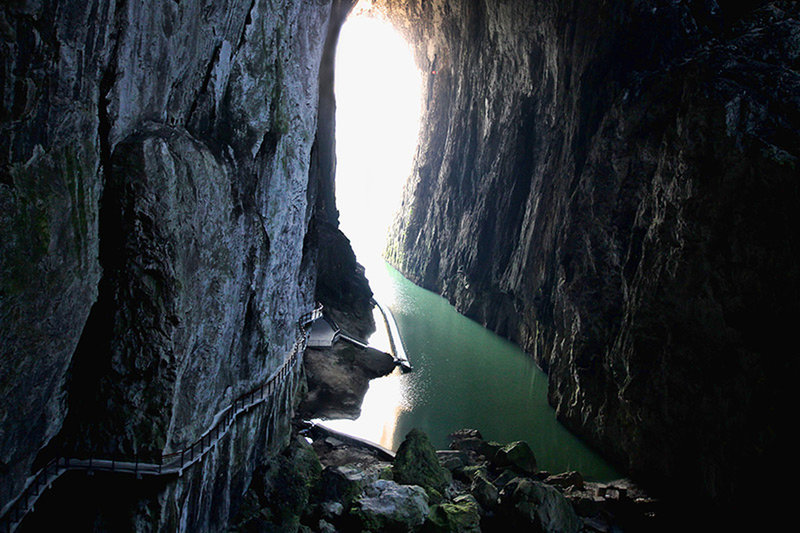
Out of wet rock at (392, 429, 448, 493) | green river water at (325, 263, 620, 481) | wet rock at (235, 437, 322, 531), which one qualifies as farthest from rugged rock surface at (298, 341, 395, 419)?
wet rock at (392, 429, 448, 493)

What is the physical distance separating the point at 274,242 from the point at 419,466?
21.2 feet

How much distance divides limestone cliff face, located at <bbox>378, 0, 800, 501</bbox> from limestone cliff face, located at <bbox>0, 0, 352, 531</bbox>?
985 cm

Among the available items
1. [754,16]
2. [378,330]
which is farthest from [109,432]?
[378,330]

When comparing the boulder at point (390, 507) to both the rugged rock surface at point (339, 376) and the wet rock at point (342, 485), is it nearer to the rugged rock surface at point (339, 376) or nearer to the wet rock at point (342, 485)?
the wet rock at point (342, 485)

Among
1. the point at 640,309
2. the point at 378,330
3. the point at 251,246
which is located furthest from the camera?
the point at 378,330

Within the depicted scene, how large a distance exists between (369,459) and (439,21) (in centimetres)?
3184

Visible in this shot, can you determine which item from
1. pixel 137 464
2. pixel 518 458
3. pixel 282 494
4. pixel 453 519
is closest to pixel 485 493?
pixel 453 519

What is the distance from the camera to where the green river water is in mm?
16094

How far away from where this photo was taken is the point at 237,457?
10.3 m

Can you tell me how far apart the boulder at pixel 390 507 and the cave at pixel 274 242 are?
2.51 m

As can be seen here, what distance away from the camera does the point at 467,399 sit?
19562 millimetres

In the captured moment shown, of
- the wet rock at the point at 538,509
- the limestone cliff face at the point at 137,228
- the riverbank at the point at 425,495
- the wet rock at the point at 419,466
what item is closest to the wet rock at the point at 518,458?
the riverbank at the point at 425,495

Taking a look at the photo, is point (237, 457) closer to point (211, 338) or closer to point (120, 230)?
point (211, 338)

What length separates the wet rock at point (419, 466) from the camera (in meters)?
12.6
